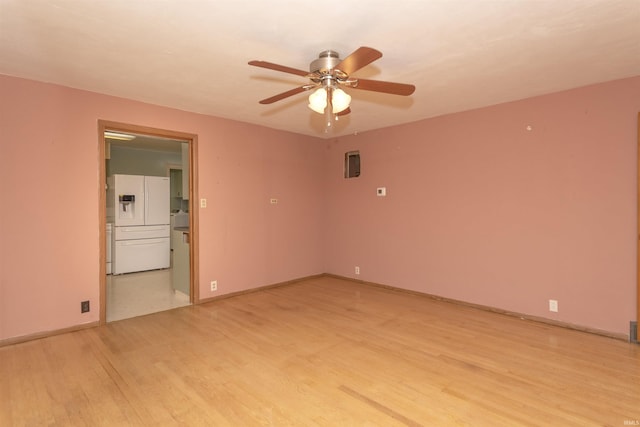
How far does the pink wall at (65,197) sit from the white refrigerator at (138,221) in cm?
267

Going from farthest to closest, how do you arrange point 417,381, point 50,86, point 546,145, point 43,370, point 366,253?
point 366,253 < point 546,145 < point 50,86 < point 43,370 < point 417,381

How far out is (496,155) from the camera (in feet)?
12.7

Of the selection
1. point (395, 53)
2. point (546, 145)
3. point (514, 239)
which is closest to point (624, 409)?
point (514, 239)

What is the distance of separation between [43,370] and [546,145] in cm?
504

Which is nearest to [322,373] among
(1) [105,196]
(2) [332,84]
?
(2) [332,84]

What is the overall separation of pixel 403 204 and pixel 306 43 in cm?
297

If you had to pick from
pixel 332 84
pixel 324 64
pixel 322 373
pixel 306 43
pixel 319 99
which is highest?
pixel 306 43

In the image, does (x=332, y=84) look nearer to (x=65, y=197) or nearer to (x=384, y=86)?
(x=384, y=86)

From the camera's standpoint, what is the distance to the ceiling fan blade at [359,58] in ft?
5.97

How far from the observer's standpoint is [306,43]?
2.39 meters

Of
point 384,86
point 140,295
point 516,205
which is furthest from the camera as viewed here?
point 140,295

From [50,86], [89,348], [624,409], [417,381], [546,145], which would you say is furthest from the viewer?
[546,145]

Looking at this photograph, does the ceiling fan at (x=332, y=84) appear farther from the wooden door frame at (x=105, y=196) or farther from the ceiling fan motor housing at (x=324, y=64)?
the wooden door frame at (x=105, y=196)

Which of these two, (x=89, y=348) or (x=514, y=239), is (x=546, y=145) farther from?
(x=89, y=348)
